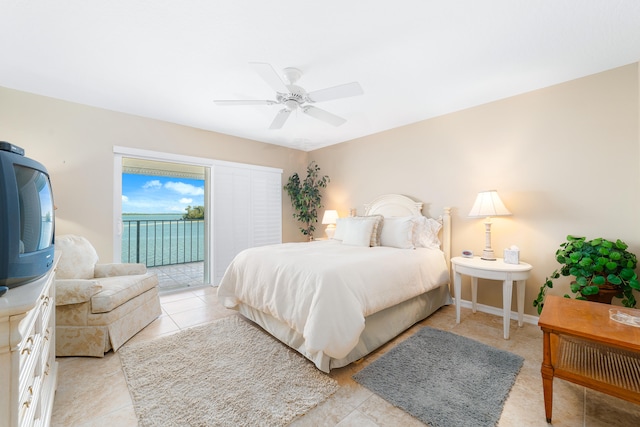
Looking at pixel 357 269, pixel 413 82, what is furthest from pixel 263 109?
pixel 357 269

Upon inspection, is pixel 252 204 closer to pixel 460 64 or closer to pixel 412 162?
A: pixel 412 162

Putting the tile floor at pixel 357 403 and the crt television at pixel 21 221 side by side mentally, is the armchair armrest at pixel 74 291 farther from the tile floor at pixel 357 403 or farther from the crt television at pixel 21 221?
the crt television at pixel 21 221

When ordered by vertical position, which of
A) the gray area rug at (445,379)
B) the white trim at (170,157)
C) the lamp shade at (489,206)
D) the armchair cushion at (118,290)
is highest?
the white trim at (170,157)

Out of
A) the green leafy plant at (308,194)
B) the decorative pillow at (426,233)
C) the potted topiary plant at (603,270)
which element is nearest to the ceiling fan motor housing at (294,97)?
the decorative pillow at (426,233)

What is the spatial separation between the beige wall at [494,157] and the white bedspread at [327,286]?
1026 mm

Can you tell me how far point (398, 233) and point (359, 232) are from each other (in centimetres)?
48

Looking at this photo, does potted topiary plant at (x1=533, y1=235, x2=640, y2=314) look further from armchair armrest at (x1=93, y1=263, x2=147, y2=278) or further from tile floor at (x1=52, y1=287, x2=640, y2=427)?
armchair armrest at (x1=93, y1=263, x2=147, y2=278)

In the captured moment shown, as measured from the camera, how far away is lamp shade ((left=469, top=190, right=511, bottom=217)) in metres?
2.74

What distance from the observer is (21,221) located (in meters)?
0.97

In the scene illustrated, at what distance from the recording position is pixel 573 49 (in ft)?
6.89

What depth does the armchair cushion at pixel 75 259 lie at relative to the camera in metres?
2.47

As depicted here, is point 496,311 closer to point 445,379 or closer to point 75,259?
point 445,379

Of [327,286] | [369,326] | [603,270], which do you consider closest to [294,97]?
[327,286]

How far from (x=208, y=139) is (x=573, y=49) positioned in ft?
14.2
